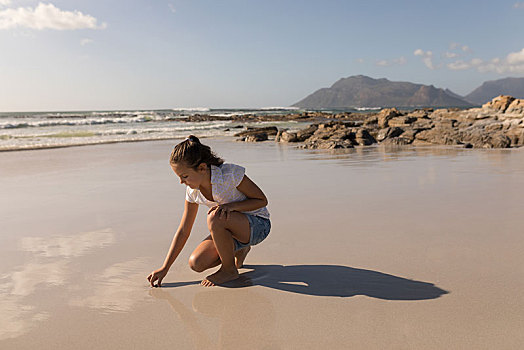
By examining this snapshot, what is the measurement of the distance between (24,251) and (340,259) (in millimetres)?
2733

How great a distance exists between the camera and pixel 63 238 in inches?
165

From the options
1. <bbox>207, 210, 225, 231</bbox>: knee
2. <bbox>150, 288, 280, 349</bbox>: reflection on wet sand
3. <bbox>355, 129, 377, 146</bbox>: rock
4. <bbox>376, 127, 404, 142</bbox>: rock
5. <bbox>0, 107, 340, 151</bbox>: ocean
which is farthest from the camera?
<bbox>0, 107, 340, 151</bbox>: ocean

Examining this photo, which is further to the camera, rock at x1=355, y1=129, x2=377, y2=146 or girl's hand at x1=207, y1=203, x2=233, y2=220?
rock at x1=355, y1=129, x2=377, y2=146

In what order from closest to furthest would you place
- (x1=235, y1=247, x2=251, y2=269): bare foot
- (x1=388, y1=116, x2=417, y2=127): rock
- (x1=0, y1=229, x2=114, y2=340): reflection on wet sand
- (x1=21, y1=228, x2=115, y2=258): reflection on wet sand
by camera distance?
(x1=0, y1=229, x2=114, y2=340): reflection on wet sand, (x1=235, y1=247, x2=251, y2=269): bare foot, (x1=21, y1=228, x2=115, y2=258): reflection on wet sand, (x1=388, y1=116, x2=417, y2=127): rock

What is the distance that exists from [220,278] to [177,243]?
15.5 inches

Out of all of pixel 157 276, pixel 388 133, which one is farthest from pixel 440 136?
pixel 157 276

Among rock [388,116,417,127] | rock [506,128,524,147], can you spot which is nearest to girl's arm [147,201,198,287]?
rock [506,128,524,147]

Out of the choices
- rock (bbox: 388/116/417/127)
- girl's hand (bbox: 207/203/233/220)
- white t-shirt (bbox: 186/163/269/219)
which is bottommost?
rock (bbox: 388/116/417/127)

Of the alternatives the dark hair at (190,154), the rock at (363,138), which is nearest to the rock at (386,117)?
the rock at (363,138)

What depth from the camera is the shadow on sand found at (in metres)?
2.70

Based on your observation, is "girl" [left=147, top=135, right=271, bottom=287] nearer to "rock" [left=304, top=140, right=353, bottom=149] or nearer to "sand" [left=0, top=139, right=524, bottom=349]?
"sand" [left=0, top=139, right=524, bottom=349]

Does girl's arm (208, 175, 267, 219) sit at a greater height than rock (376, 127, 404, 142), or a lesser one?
greater

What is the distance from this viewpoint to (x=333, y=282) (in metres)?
2.92

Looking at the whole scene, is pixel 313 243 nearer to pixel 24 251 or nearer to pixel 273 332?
pixel 273 332
